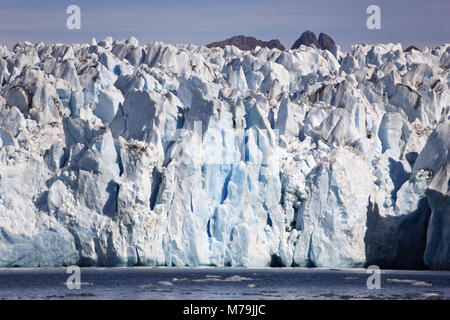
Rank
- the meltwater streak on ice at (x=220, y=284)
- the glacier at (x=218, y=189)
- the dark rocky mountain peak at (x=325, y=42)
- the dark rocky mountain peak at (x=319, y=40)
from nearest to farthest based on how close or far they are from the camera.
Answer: the meltwater streak on ice at (x=220, y=284), the glacier at (x=218, y=189), the dark rocky mountain peak at (x=319, y=40), the dark rocky mountain peak at (x=325, y=42)

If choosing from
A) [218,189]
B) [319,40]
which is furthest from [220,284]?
[319,40]

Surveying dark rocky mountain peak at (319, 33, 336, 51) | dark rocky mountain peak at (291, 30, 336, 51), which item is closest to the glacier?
dark rocky mountain peak at (291, 30, 336, 51)

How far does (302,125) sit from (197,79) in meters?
7.38

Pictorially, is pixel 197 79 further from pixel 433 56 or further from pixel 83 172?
pixel 433 56

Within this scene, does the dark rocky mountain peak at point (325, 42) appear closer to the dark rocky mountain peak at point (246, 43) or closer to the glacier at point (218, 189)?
the dark rocky mountain peak at point (246, 43)

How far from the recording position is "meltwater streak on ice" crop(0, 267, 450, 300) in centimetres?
3256

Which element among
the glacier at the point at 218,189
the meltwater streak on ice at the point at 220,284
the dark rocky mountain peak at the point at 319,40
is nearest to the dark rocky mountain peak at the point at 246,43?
the dark rocky mountain peak at the point at 319,40

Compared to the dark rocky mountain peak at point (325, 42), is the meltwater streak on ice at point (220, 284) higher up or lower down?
lower down

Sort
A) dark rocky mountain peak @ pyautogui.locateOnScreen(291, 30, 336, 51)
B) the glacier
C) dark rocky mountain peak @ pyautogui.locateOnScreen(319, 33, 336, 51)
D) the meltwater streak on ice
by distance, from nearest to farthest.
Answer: the meltwater streak on ice
the glacier
dark rocky mountain peak @ pyautogui.locateOnScreen(291, 30, 336, 51)
dark rocky mountain peak @ pyautogui.locateOnScreen(319, 33, 336, 51)

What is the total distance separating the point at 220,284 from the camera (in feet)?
115

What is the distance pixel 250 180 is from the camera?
4119 centimetres

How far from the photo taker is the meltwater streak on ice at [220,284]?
32562mm

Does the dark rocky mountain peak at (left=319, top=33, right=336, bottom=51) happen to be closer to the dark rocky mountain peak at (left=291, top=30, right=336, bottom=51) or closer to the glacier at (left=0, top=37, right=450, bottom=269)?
the dark rocky mountain peak at (left=291, top=30, right=336, bottom=51)

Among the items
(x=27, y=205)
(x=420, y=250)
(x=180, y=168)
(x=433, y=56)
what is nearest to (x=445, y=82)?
(x=433, y=56)
